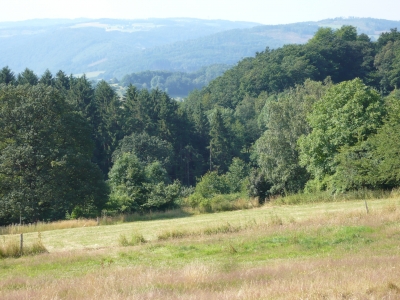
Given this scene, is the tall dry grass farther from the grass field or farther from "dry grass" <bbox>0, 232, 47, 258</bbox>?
"dry grass" <bbox>0, 232, 47, 258</bbox>

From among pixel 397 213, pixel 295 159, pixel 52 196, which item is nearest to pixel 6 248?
pixel 397 213

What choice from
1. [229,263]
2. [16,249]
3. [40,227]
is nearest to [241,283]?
[229,263]

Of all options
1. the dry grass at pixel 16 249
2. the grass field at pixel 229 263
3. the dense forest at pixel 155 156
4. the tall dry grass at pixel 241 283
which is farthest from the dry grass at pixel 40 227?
the tall dry grass at pixel 241 283

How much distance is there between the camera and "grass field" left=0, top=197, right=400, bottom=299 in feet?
34.4

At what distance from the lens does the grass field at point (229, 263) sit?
10492 millimetres

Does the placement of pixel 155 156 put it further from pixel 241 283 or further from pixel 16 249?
pixel 241 283

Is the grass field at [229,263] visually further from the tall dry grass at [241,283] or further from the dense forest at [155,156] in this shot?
the dense forest at [155,156]

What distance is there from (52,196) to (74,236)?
14229 millimetres

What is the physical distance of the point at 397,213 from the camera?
22156mm

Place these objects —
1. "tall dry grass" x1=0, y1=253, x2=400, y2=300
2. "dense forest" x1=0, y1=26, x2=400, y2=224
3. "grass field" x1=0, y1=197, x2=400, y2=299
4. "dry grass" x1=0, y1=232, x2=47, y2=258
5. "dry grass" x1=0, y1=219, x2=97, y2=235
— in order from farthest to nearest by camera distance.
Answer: "dense forest" x1=0, y1=26, x2=400, y2=224
"dry grass" x1=0, y1=219, x2=97, y2=235
"dry grass" x1=0, y1=232, x2=47, y2=258
"grass field" x1=0, y1=197, x2=400, y2=299
"tall dry grass" x1=0, y1=253, x2=400, y2=300

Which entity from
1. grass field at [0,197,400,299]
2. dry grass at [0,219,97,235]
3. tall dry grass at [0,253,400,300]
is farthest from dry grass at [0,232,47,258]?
dry grass at [0,219,97,235]

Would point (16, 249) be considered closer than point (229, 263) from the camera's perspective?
No

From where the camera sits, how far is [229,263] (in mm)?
15828

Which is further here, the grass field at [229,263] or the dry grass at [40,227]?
the dry grass at [40,227]
